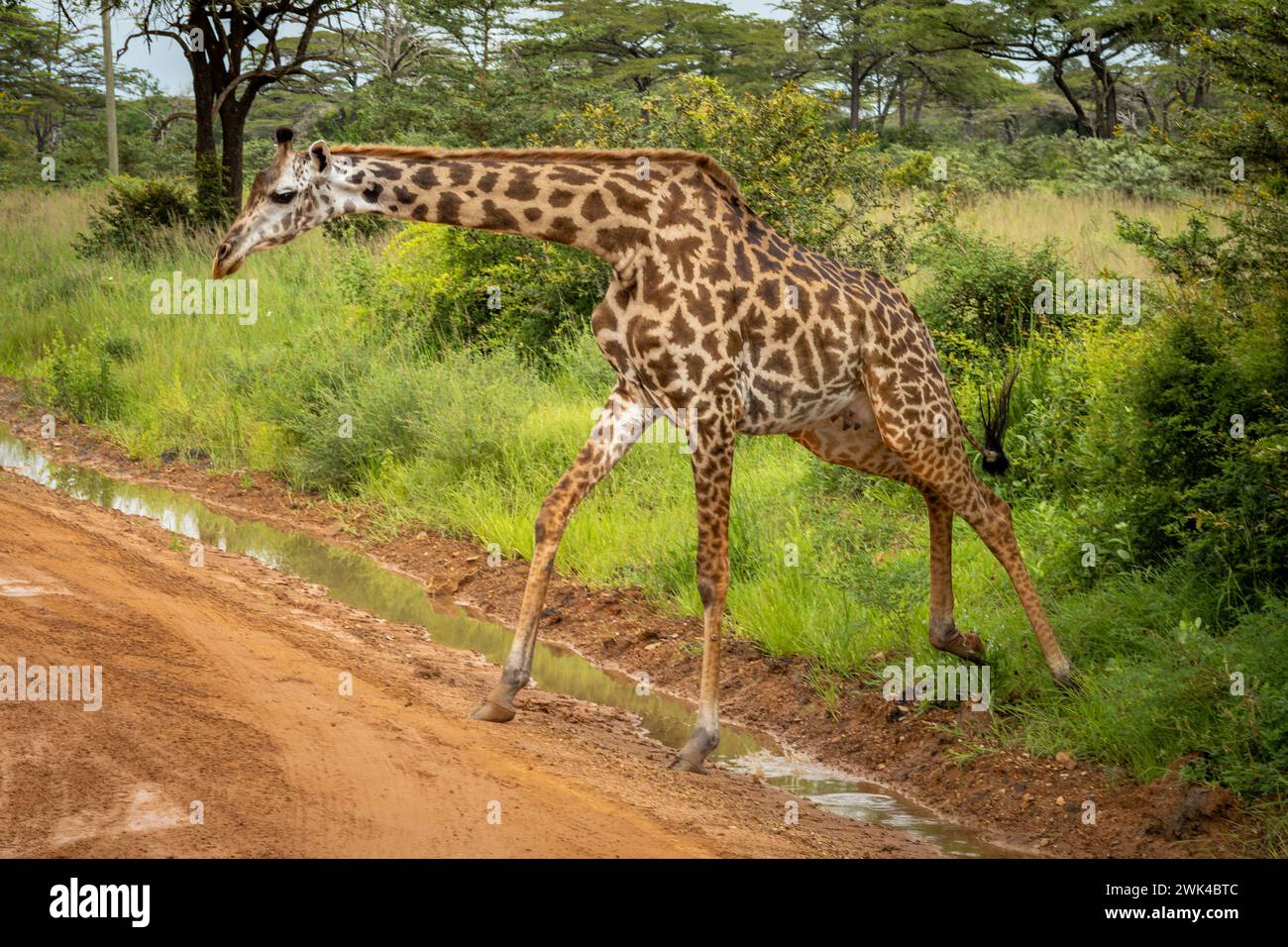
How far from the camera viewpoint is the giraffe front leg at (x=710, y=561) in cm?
646

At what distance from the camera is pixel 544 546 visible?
6590mm

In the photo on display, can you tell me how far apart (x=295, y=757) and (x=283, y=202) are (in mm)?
2470

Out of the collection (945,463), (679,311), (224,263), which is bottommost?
(945,463)

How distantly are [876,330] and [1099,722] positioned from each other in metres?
2.19

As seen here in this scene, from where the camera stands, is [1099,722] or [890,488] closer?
[1099,722]

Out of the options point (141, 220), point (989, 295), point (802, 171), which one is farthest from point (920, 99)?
point (989, 295)

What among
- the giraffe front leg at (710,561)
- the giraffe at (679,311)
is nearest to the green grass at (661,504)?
the giraffe at (679,311)

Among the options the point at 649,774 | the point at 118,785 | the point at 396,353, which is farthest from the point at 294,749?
the point at 396,353

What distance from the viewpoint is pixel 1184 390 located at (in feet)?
24.2

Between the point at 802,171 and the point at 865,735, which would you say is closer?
the point at 865,735

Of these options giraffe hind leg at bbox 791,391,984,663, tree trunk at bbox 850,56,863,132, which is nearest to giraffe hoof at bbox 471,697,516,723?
giraffe hind leg at bbox 791,391,984,663

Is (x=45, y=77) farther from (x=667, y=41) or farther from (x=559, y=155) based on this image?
(x=559, y=155)

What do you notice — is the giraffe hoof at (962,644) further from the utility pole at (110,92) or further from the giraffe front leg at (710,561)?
the utility pole at (110,92)

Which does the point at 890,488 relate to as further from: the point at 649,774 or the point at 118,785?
the point at 118,785
